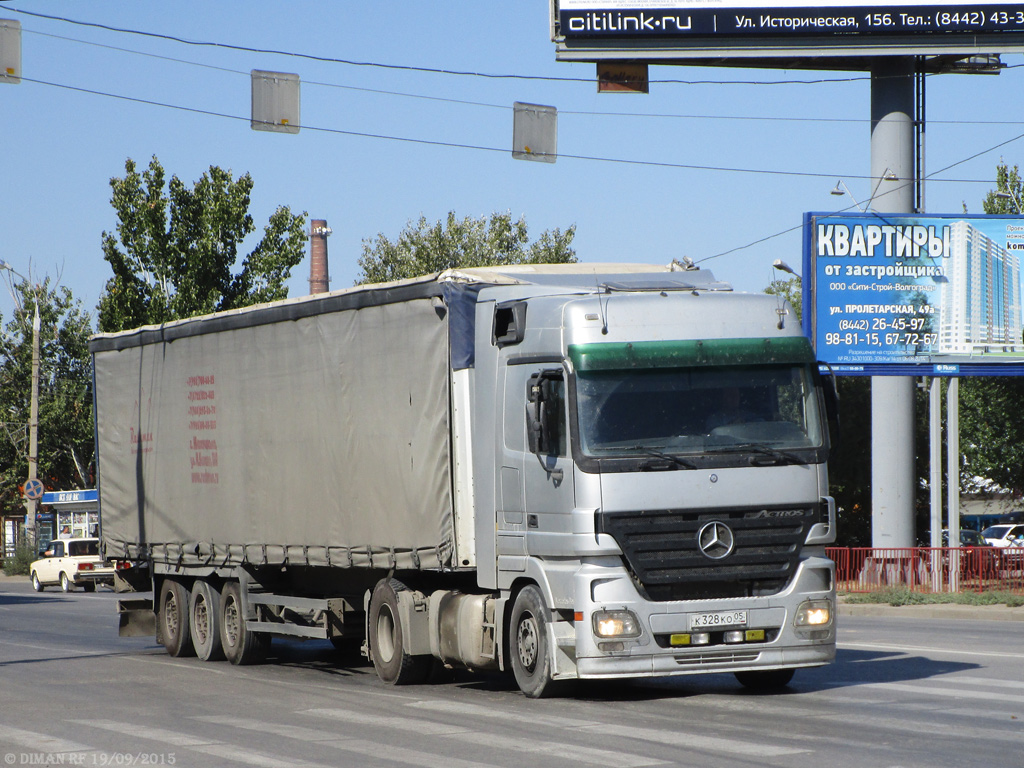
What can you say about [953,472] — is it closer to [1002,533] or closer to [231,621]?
[231,621]

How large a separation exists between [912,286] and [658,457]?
1864 cm

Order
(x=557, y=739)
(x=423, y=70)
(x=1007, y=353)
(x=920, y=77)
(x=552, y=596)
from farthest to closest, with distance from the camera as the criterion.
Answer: (x=920, y=77) → (x=1007, y=353) → (x=423, y=70) → (x=552, y=596) → (x=557, y=739)

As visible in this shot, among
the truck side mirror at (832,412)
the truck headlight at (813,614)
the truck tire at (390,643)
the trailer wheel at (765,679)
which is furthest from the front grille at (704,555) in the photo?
the truck tire at (390,643)

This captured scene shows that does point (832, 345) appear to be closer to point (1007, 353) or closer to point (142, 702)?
point (1007, 353)

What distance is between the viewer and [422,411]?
507 inches

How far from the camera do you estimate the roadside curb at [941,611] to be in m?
22.3

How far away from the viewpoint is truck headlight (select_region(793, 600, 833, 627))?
11.1 metres

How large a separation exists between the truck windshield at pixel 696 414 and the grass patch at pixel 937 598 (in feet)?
45.8

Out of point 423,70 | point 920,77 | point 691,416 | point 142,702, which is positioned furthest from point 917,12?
point 142,702

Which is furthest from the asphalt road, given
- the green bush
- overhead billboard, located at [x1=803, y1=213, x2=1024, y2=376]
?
the green bush

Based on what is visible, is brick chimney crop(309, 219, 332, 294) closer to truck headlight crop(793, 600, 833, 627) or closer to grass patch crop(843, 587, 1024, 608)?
grass patch crop(843, 587, 1024, 608)

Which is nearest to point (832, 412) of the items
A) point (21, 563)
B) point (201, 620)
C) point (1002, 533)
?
point (201, 620)

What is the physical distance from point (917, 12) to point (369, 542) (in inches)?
829

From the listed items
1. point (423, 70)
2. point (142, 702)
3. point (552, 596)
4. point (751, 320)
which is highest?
point (423, 70)
